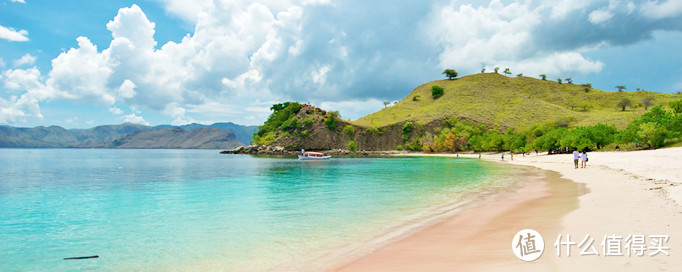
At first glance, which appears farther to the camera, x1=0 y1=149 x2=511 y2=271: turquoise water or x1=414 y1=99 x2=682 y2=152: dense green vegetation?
x1=414 y1=99 x2=682 y2=152: dense green vegetation

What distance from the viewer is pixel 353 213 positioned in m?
17.6

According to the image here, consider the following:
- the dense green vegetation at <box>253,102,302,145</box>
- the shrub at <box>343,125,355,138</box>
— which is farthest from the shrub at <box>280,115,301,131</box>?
the shrub at <box>343,125,355,138</box>

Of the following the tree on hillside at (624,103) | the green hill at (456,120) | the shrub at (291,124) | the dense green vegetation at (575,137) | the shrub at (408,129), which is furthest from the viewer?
the shrub at (291,124)

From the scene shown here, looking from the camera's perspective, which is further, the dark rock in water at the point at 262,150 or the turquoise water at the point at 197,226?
the dark rock in water at the point at 262,150

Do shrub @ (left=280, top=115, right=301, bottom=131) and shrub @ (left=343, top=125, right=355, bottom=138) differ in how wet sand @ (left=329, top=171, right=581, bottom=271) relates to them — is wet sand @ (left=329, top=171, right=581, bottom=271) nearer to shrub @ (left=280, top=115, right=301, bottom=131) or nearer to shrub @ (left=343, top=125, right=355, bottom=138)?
shrub @ (left=343, top=125, right=355, bottom=138)

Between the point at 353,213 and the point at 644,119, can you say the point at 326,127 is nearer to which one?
the point at 644,119

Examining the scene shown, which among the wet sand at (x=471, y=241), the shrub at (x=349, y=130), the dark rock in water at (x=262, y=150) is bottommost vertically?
the wet sand at (x=471, y=241)

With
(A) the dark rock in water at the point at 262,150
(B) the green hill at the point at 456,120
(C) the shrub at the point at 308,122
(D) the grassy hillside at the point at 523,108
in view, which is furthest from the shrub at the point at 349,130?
(A) the dark rock in water at the point at 262,150

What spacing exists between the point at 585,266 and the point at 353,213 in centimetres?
1115

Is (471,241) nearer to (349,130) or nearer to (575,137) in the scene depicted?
(575,137)

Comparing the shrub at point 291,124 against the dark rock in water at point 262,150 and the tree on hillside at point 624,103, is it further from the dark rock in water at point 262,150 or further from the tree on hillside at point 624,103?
the tree on hillside at point 624,103

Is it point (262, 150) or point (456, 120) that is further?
point (262, 150)

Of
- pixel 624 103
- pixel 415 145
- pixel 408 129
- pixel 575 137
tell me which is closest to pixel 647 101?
pixel 624 103

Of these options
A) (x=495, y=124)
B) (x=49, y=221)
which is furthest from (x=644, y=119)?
(x=495, y=124)
